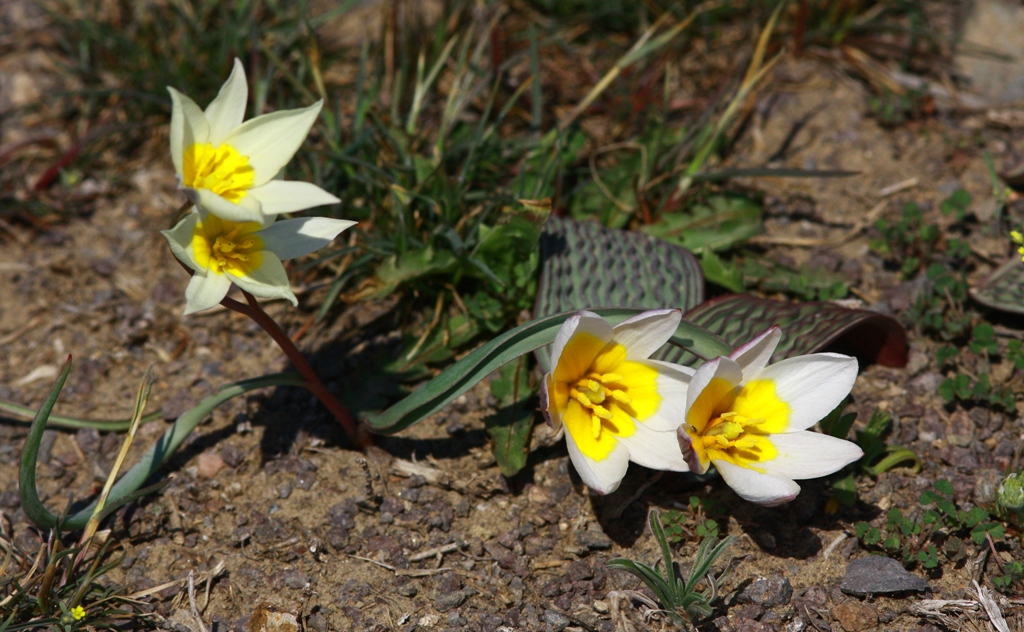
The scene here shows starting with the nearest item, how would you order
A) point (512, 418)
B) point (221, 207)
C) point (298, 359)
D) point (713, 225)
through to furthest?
point (221, 207) < point (298, 359) < point (512, 418) < point (713, 225)

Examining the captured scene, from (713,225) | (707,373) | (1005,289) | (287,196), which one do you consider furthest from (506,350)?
(1005,289)

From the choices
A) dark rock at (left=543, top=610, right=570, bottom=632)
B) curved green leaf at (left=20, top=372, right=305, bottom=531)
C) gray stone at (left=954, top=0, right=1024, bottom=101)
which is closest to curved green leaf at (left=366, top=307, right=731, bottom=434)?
curved green leaf at (left=20, top=372, right=305, bottom=531)

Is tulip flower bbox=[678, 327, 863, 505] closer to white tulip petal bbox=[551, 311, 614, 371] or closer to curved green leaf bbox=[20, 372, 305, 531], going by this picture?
white tulip petal bbox=[551, 311, 614, 371]

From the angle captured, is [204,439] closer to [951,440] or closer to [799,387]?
[799,387]

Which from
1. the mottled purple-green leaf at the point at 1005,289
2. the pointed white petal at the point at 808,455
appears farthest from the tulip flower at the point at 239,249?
the mottled purple-green leaf at the point at 1005,289

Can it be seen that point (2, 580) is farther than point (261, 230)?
Yes

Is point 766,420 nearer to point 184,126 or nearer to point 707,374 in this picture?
point 707,374

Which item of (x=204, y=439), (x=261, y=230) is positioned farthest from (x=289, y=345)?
(x=204, y=439)
